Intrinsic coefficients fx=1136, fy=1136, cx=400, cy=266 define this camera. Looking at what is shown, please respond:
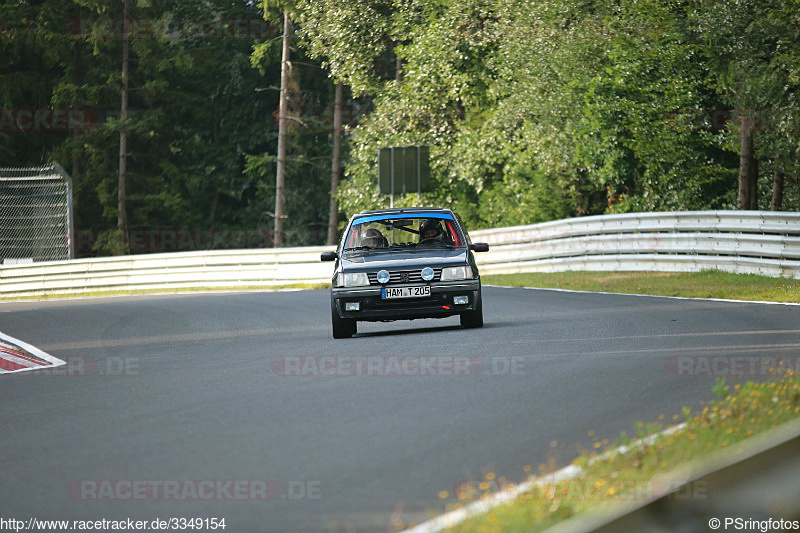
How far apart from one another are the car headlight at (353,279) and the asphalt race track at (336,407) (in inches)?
26.4

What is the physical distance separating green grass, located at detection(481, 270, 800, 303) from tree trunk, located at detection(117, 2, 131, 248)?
112 ft

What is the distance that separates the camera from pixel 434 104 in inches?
1618

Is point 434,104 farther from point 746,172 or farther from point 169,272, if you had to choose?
point 746,172

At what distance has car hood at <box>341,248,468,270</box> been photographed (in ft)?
44.2

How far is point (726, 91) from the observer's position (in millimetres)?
28750

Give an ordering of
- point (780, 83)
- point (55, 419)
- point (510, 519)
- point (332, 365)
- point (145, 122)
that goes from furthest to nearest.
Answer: point (145, 122) < point (780, 83) < point (332, 365) < point (55, 419) < point (510, 519)

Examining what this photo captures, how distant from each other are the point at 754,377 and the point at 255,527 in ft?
16.2

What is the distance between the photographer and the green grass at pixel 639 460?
463 cm

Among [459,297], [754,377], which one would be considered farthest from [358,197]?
[754,377]

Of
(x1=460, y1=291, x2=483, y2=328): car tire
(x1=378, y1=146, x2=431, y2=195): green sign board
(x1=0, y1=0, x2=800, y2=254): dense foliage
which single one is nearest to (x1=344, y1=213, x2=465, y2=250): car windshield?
(x1=460, y1=291, x2=483, y2=328): car tire

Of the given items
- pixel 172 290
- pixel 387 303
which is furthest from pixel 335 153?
pixel 387 303

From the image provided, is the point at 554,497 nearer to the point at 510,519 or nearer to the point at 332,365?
the point at 510,519

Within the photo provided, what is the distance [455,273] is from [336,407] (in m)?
5.49

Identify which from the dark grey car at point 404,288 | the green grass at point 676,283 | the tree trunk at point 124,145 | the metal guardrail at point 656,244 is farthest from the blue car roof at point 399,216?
the tree trunk at point 124,145
